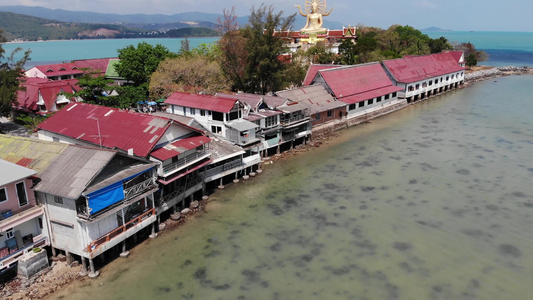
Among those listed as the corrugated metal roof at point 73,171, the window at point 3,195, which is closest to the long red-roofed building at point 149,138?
the corrugated metal roof at point 73,171

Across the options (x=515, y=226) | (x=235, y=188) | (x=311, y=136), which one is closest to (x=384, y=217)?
(x=515, y=226)

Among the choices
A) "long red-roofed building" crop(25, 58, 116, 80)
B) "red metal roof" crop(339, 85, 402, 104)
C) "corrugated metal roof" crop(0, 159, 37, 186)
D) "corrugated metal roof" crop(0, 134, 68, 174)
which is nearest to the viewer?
"corrugated metal roof" crop(0, 159, 37, 186)

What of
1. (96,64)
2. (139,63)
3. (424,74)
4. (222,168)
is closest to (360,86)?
(424,74)

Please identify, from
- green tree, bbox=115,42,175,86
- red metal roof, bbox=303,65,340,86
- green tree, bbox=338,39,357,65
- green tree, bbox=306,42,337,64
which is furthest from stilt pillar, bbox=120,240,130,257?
green tree, bbox=338,39,357,65

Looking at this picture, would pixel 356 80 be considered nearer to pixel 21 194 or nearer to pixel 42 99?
pixel 42 99

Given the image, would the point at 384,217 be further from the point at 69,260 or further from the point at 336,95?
the point at 336,95

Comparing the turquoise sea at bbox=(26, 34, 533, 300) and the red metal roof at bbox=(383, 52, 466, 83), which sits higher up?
the red metal roof at bbox=(383, 52, 466, 83)

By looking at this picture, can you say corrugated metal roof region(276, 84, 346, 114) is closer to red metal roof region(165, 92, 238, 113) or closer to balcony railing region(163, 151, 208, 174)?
red metal roof region(165, 92, 238, 113)

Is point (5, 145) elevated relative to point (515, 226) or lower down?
elevated
